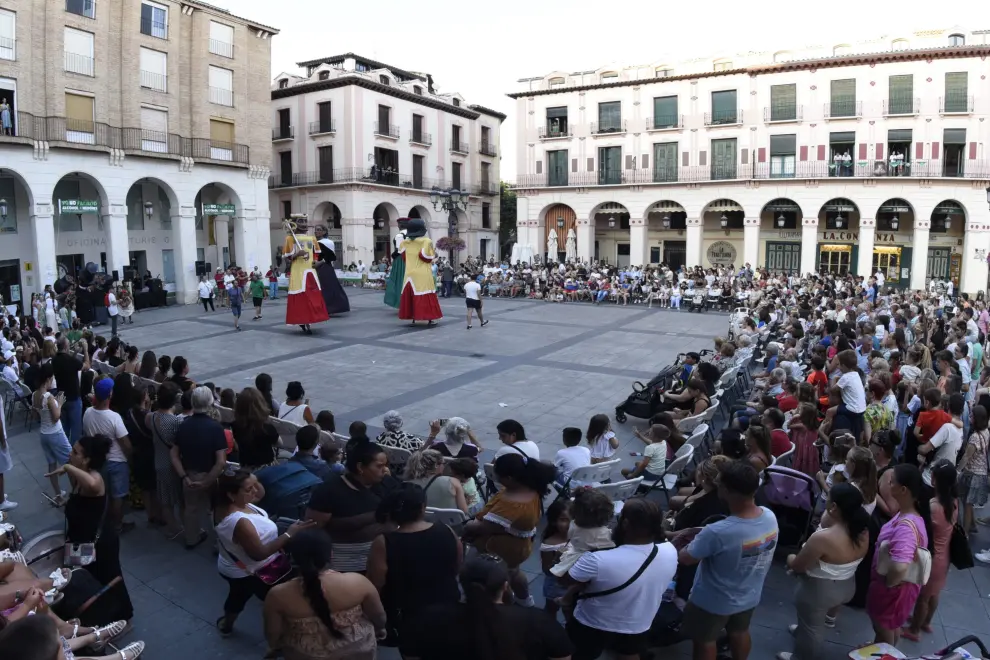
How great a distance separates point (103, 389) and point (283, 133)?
3600 centimetres

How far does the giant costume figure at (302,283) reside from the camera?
1833cm

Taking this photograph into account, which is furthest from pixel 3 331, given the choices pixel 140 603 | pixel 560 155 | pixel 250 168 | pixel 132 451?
pixel 560 155

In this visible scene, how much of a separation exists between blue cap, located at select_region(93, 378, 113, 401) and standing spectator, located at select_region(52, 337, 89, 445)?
2.11 m

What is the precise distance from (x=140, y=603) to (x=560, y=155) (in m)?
36.9

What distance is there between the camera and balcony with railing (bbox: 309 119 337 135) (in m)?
37.6

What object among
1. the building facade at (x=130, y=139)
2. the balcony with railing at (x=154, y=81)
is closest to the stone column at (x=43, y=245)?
the building facade at (x=130, y=139)

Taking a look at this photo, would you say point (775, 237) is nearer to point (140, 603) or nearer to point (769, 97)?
point (769, 97)

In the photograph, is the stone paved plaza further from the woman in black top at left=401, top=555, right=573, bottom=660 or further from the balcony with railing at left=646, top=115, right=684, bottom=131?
the balcony with railing at left=646, top=115, right=684, bottom=131

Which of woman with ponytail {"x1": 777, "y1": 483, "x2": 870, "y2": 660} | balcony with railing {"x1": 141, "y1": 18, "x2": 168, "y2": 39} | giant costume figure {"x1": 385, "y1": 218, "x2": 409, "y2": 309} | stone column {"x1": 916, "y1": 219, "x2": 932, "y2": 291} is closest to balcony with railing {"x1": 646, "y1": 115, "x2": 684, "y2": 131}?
stone column {"x1": 916, "y1": 219, "x2": 932, "y2": 291}

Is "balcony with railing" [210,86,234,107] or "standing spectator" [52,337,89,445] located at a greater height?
"balcony with railing" [210,86,234,107]

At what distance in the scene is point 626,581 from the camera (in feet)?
11.6

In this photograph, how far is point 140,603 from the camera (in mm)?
5316

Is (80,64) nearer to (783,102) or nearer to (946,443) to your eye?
(946,443)

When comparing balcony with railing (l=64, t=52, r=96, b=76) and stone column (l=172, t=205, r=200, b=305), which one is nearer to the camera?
balcony with railing (l=64, t=52, r=96, b=76)
